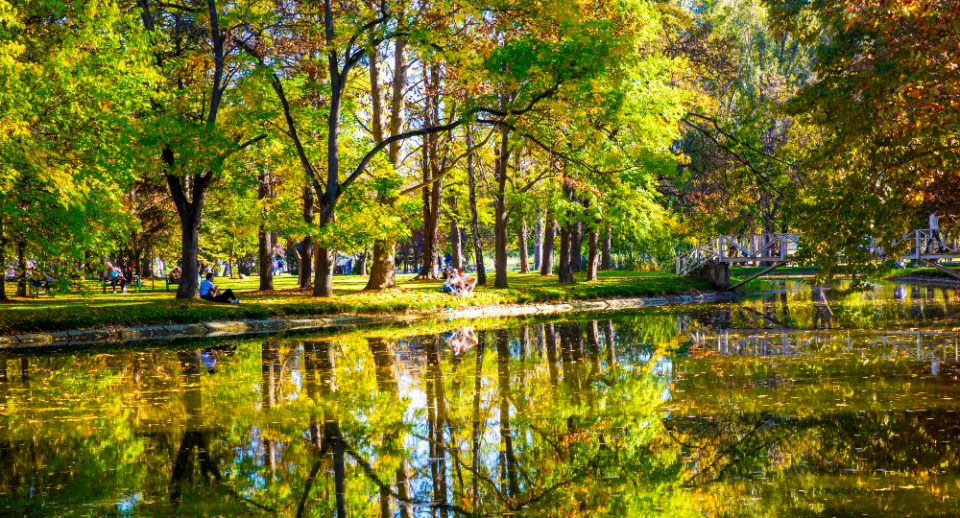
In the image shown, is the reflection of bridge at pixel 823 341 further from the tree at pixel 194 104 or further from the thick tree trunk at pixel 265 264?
the thick tree trunk at pixel 265 264

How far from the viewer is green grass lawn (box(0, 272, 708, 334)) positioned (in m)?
22.9

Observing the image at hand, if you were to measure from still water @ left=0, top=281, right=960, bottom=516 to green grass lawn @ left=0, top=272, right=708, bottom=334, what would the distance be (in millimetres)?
3648

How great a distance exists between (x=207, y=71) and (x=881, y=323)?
75.9ft

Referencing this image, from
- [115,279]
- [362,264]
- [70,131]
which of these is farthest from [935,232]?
[362,264]

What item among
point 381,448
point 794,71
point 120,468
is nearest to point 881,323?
point 381,448

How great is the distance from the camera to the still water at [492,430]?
7363 millimetres

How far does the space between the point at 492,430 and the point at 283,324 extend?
56.1ft

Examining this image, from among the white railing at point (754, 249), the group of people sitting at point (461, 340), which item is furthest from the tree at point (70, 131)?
the white railing at point (754, 249)

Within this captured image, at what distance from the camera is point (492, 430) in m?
10.1

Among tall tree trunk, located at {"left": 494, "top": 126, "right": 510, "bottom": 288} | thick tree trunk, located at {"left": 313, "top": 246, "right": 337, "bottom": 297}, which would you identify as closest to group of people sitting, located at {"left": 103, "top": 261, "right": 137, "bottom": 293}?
thick tree trunk, located at {"left": 313, "top": 246, "right": 337, "bottom": 297}

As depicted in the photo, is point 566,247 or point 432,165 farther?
point 566,247

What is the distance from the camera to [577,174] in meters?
31.7

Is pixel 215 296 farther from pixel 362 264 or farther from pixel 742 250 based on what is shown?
pixel 362 264

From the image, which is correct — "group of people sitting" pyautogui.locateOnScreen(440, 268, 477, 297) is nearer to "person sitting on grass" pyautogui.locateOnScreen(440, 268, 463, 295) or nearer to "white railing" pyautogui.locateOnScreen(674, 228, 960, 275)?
"person sitting on grass" pyautogui.locateOnScreen(440, 268, 463, 295)
